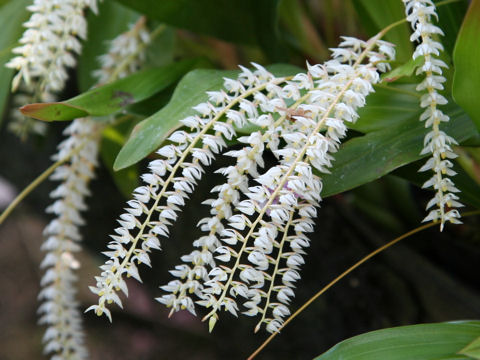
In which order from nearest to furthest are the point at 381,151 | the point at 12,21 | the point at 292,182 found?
the point at 292,182 → the point at 381,151 → the point at 12,21

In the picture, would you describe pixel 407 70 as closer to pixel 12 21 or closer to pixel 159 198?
pixel 159 198

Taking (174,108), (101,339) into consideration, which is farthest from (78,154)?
(101,339)

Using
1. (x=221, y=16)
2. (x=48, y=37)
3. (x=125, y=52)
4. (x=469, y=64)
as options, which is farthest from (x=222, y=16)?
(x=469, y=64)

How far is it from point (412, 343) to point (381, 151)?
18 cm

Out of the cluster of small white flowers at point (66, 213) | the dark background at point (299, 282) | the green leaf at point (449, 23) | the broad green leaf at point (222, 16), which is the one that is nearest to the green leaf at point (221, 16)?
the broad green leaf at point (222, 16)

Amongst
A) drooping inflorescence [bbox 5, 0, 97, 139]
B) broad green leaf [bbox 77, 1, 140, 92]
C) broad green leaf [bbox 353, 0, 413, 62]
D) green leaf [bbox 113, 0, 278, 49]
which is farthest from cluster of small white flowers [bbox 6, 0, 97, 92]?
broad green leaf [bbox 353, 0, 413, 62]

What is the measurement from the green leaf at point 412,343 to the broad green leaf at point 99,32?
59 centimetres

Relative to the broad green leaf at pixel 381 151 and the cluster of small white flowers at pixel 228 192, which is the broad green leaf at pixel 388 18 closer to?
the broad green leaf at pixel 381 151

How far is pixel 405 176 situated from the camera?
0.52m

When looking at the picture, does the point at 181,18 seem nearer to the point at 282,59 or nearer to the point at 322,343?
the point at 282,59

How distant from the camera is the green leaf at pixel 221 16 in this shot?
64 cm

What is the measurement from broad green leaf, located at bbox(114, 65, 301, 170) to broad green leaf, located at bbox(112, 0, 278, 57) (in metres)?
0.15

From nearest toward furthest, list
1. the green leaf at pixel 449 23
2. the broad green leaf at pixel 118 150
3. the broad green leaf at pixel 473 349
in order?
the broad green leaf at pixel 473 349
the green leaf at pixel 449 23
the broad green leaf at pixel 118 150

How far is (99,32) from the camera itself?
789 mm
